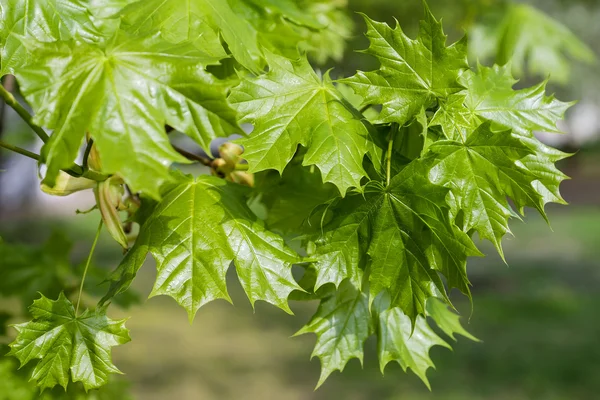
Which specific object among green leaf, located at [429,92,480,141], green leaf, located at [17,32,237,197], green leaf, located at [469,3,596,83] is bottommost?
green leaf, located at [469,3,596,83]

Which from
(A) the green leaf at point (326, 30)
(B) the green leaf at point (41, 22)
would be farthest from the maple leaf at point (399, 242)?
(A) the green leaf at point (326, 30)

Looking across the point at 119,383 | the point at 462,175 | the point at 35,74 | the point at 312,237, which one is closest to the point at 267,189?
the point at 312,237

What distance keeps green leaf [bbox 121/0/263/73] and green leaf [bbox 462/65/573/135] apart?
1.00 ft

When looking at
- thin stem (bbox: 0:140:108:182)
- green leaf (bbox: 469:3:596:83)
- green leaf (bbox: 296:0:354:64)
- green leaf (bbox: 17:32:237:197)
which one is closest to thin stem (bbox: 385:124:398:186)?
green leaf (bbox: 17:32:237:197)

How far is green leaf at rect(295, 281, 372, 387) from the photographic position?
0.96 m

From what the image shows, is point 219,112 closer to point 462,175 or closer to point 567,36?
point 462,175

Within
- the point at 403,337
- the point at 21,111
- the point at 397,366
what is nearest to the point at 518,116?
the point at 403,337

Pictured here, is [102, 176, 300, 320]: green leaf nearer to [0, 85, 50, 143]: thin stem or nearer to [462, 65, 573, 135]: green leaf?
[0, 85, 50, 143]: thin stem

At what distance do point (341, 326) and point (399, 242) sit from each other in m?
0.22

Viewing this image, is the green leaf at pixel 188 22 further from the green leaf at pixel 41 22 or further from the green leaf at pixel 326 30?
the green leaf at pixel 326 30

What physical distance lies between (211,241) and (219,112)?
8.3 inches

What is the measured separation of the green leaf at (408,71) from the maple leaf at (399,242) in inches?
3.2

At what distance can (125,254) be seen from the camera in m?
0.87

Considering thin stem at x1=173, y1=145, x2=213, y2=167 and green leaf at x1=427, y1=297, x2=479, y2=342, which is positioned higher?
thin stem at x1=173, y1=145, x2=213, y2=167
